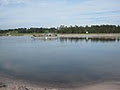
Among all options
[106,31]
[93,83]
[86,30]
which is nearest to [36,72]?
[93,83]

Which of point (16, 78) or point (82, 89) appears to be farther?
point (16, 78)

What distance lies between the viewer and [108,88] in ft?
45.2

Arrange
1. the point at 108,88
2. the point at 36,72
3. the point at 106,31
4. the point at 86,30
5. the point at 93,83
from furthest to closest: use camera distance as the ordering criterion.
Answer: the point at 86,30, the point at 106,31, the point at 36,72, the point at 93,83, the point at 108,88

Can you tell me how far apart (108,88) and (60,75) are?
6.00 metres

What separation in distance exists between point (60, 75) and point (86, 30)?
141406mm

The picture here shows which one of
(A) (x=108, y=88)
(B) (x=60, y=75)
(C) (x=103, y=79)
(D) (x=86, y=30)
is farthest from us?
(D) (x=86, y=30)

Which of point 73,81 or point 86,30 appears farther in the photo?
point 86,30

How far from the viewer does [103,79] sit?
56.3 ft

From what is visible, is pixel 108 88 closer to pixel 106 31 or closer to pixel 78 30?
pixel 106 31

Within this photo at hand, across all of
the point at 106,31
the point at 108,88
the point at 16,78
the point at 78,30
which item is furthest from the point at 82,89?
the point at 78,30

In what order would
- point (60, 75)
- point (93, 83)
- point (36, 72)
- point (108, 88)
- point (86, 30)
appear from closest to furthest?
point (108, 88)
point (93, 83)
point (60, 75)
point (36, 72)
point (86, 30)

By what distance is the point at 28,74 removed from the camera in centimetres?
1978

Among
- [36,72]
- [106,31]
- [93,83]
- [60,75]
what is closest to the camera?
[93,83]

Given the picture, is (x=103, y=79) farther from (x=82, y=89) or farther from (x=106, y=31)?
(x=106, y=31)
